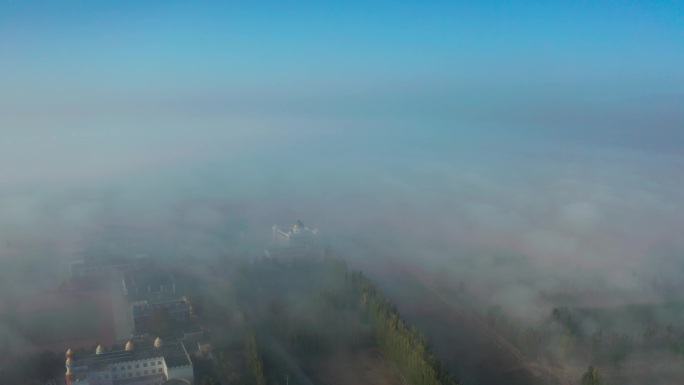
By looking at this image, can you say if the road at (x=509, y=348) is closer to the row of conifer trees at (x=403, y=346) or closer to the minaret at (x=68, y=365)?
the row of conifer trees at (x=403, y=346)

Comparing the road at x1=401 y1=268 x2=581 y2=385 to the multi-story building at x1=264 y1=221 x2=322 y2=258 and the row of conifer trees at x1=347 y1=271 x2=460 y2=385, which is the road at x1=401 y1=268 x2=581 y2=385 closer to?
the row of conifer trees at x1=347 y1=271 x2=460 y2=385

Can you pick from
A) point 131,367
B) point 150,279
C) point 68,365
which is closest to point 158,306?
point 150,279

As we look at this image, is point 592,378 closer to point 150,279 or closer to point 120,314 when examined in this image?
point 120,314

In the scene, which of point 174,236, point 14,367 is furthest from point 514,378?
point 174,236

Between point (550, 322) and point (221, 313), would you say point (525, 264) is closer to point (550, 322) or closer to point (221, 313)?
point (550, 322)

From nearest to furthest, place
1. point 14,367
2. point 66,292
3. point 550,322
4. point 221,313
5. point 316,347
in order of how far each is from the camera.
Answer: point 14,367 → point 316,347 → point 550,322 → point 221,313 → point 66,292

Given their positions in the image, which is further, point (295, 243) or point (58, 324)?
point (295, 243)

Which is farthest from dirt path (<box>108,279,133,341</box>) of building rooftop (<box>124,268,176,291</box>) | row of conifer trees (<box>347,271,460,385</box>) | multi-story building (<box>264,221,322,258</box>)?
row of conifer trees (<box>347,271,460,385</box>)
